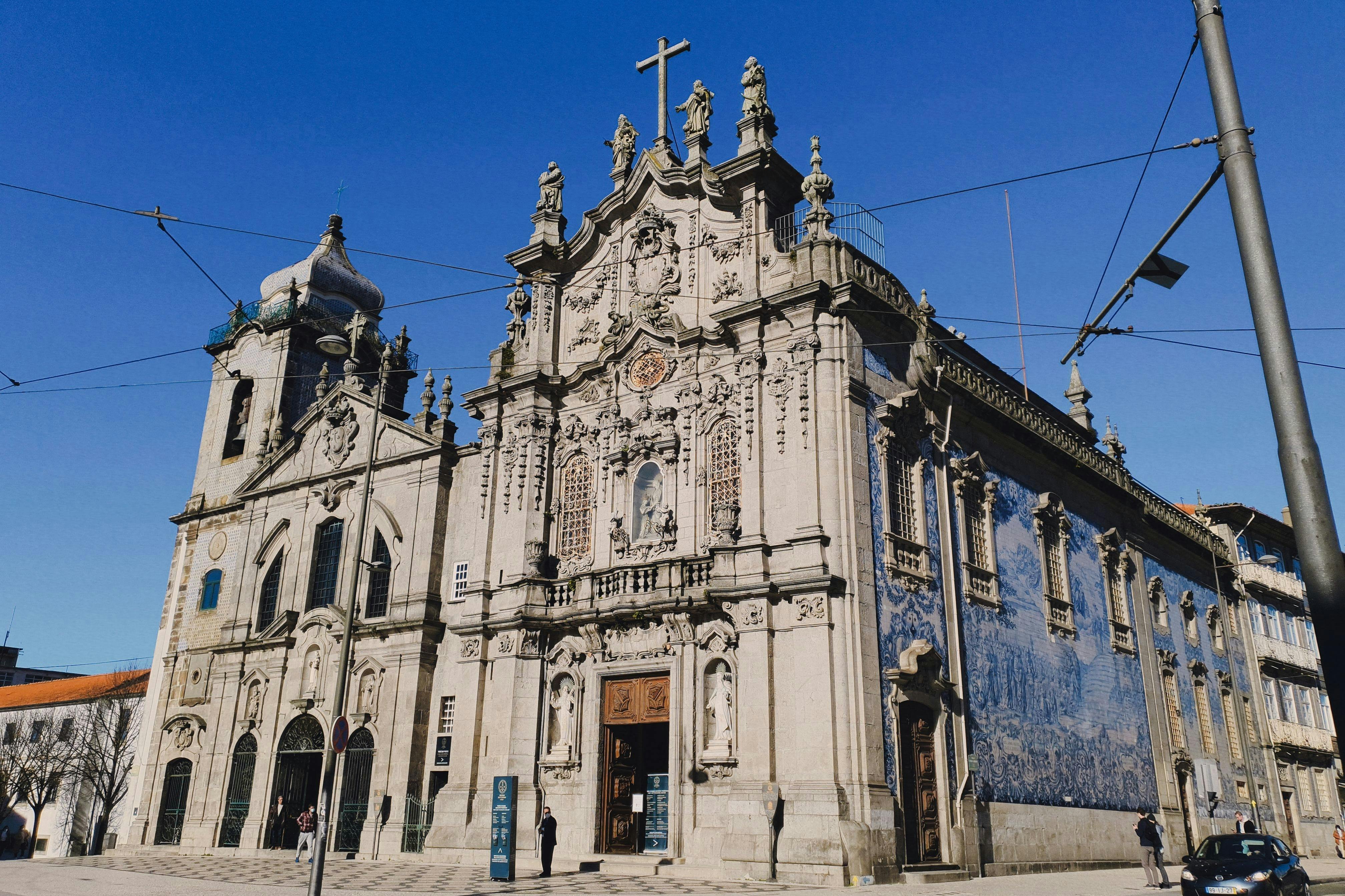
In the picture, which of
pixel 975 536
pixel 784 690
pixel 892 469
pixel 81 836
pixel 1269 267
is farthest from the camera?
pixel 81 836

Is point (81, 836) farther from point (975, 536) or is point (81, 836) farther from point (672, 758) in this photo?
point (975, 536)

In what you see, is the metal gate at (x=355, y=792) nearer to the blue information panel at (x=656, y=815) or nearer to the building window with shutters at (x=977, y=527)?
the blue information panel at (x=656, y=815)

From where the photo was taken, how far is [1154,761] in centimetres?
3192

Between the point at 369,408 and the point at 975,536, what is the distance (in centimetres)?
1965

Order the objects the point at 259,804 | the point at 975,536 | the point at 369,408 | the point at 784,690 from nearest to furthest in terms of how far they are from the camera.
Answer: the point at 784,690 → the point at 975,536 → the point at 259,804 → the point at 369,408

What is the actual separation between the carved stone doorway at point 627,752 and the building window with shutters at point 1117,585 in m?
16.5

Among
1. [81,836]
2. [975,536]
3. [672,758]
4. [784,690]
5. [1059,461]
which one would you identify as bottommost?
[81,836]

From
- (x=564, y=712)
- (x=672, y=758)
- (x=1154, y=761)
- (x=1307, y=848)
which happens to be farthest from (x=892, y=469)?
(x=1307, y=848)

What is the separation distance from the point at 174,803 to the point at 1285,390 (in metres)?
35.4

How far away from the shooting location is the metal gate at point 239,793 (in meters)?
30.4

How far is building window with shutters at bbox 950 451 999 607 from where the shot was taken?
82.0 feet

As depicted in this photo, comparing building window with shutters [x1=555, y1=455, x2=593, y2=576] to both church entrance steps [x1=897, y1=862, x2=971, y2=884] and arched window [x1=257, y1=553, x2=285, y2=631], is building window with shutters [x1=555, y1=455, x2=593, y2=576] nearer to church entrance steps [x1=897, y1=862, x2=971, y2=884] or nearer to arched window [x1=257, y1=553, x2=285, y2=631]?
church entrance steps [x1=897, y1=862, x2=971, y2=884]

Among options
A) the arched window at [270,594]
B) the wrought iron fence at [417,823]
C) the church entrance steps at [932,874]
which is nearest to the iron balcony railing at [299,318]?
the arched window at [270,594]

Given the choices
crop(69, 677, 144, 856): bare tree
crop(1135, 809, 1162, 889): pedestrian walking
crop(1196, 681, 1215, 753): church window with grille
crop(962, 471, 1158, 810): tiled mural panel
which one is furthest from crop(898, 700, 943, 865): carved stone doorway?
crop(69, 677, 144, 856): bare tree
